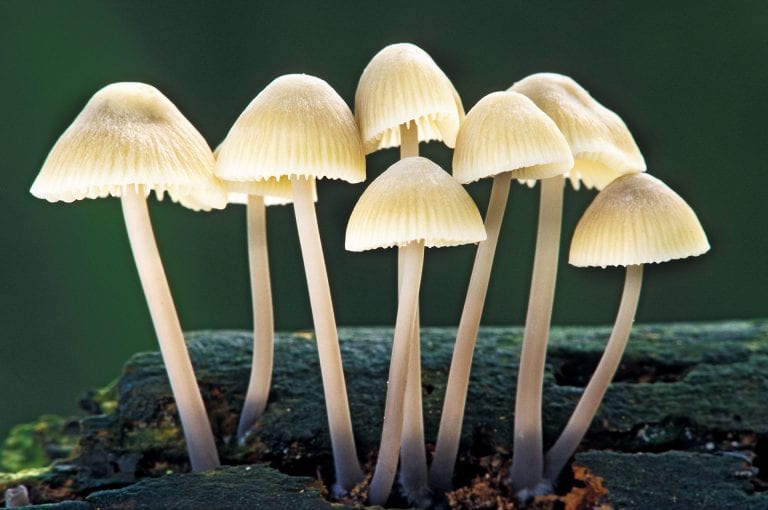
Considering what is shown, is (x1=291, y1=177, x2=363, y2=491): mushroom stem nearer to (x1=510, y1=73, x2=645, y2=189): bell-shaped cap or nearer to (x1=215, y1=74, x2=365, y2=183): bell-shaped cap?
(x1=215, y1=74, x2=365, y2=183): bell-shaped cap

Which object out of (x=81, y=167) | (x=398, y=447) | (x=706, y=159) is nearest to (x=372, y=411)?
(x=398, y=447)

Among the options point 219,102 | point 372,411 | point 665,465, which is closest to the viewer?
point 665,465

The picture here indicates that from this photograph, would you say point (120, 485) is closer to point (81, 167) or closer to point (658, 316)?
point (81, 167)

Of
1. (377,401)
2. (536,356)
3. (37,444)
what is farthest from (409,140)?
(37,444)

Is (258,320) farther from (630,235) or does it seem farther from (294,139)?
(630,235)

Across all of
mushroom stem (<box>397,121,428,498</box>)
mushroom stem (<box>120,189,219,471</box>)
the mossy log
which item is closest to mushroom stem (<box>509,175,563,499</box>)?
the mossy log

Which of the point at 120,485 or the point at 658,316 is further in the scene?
the point at 658,316
